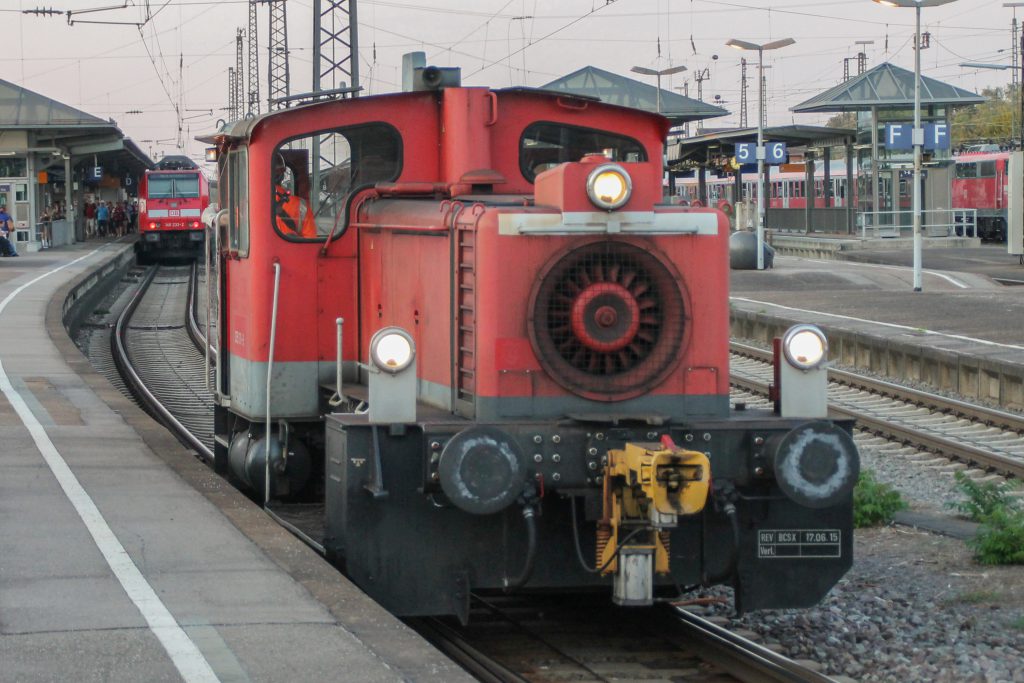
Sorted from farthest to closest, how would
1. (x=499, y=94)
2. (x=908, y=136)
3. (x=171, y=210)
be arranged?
(x=171, y=210) < (x=908, y=136) < (x=499, y=94)

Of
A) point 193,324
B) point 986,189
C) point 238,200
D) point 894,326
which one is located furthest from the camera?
point 986,189

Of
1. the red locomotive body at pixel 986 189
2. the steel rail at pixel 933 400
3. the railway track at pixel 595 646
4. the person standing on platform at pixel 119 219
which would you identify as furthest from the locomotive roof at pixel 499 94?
the person standing on platform at pixel 119 219

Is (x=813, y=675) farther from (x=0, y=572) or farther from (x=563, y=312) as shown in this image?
(x=0, y=572)

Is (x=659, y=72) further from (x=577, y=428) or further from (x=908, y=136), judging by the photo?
(x=577, y=428)

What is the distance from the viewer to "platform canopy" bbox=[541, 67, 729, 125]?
46344mm

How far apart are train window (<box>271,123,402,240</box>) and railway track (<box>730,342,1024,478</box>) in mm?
6592

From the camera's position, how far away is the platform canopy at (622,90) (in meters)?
46.3

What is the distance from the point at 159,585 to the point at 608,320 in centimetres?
250

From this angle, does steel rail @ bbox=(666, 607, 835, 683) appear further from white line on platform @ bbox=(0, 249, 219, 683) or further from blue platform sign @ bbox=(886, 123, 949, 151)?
blue platform sign @ bbox=(886, 123, 949, 151)

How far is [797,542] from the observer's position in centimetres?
699

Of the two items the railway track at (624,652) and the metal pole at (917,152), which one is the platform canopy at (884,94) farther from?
the railway track at (624,652)

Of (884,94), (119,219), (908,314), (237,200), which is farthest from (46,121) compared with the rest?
(237,200)

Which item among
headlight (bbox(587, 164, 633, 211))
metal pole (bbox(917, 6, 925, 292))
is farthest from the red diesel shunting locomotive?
metal pole (bbox(917, 6, 925, 292))

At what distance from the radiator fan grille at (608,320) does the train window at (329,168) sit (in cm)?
186
